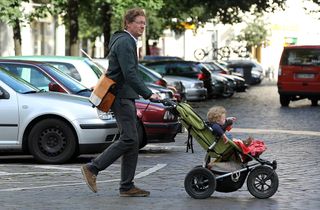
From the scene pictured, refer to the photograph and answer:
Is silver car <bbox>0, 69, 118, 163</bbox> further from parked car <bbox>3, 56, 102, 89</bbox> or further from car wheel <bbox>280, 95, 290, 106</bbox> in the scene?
car wheel <bbox>280, 95, 290, 106</bbox>

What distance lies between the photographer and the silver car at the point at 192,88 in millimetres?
29641

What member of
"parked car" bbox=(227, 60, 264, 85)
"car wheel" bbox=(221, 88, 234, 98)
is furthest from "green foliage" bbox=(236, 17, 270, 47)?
"car wheel" bbox=(221, 88, 234, 98)

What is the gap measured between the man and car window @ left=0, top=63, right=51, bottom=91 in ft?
17.0

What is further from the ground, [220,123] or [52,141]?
[220,123]

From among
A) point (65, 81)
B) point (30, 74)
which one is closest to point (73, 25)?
point (30, 74)

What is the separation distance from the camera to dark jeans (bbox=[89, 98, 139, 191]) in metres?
9.18

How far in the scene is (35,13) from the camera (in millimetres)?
31578

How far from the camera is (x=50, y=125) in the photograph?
41.1 ft

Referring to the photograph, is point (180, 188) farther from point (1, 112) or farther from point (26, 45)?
point (26, 45)

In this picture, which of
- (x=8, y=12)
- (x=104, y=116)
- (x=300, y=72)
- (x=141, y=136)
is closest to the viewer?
(x=104, y=116)

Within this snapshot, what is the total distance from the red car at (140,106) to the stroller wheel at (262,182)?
4.98 metres

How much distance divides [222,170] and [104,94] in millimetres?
1399

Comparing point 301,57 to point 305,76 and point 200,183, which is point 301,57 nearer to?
point 305,76

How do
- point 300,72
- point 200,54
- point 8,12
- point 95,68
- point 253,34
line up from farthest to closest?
point 253,34 → point 200,54 → point 300,72 → point 8,12 → point 95,68
